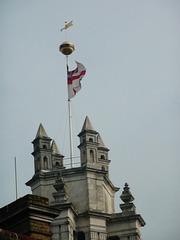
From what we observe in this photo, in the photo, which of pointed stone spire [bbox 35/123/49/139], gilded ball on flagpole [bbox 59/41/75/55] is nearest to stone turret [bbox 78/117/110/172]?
pointed stone spire [bbox 35/123/49/139]

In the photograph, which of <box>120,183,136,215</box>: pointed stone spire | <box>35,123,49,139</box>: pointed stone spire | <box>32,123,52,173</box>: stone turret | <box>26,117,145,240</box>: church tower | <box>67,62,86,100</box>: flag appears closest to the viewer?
<box>26,117,145,240</box>: church tower

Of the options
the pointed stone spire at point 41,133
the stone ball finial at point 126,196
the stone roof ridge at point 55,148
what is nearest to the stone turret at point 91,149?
the stone ball finial at point 126,196

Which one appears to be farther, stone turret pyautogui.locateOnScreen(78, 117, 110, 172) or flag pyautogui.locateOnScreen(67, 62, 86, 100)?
flag pyautogui.locateOnScreen(67, 62, 86, 100)

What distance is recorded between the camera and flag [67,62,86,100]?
90.3 m

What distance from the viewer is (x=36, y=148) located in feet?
276

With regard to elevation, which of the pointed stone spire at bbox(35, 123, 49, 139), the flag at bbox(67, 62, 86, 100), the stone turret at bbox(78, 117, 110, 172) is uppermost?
the flag at bbox(67, 62, 86, 100)

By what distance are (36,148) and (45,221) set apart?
1819 inches

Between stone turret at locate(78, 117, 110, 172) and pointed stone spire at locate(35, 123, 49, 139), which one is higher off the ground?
pointed stone spire at locate(35, 123, 49, 139)

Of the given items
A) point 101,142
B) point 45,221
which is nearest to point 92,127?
point 101,142

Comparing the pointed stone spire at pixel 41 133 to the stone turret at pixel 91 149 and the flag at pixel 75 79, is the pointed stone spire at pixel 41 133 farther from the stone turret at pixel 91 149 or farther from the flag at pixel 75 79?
the flag at pixel 75 79

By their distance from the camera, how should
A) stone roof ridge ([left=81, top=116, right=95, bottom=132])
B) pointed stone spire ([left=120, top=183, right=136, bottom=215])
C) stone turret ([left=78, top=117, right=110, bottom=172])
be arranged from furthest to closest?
stone roof ridge ([left=81, top=116, right=95, bottom=132]) < stone turret ([left=78, top=117, right=110, bottom=172]) < pointed stone spire ([left=120, top=183, right=136, bottom=215])

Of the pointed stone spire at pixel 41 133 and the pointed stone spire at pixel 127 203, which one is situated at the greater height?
the pointed stone spire at pixel 41 133

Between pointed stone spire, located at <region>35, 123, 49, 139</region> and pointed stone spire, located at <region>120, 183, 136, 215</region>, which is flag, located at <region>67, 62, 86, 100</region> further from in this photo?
pointed stone spire, located at <region>120, 183, 136, 215</region>

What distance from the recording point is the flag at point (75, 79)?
90.3 m
